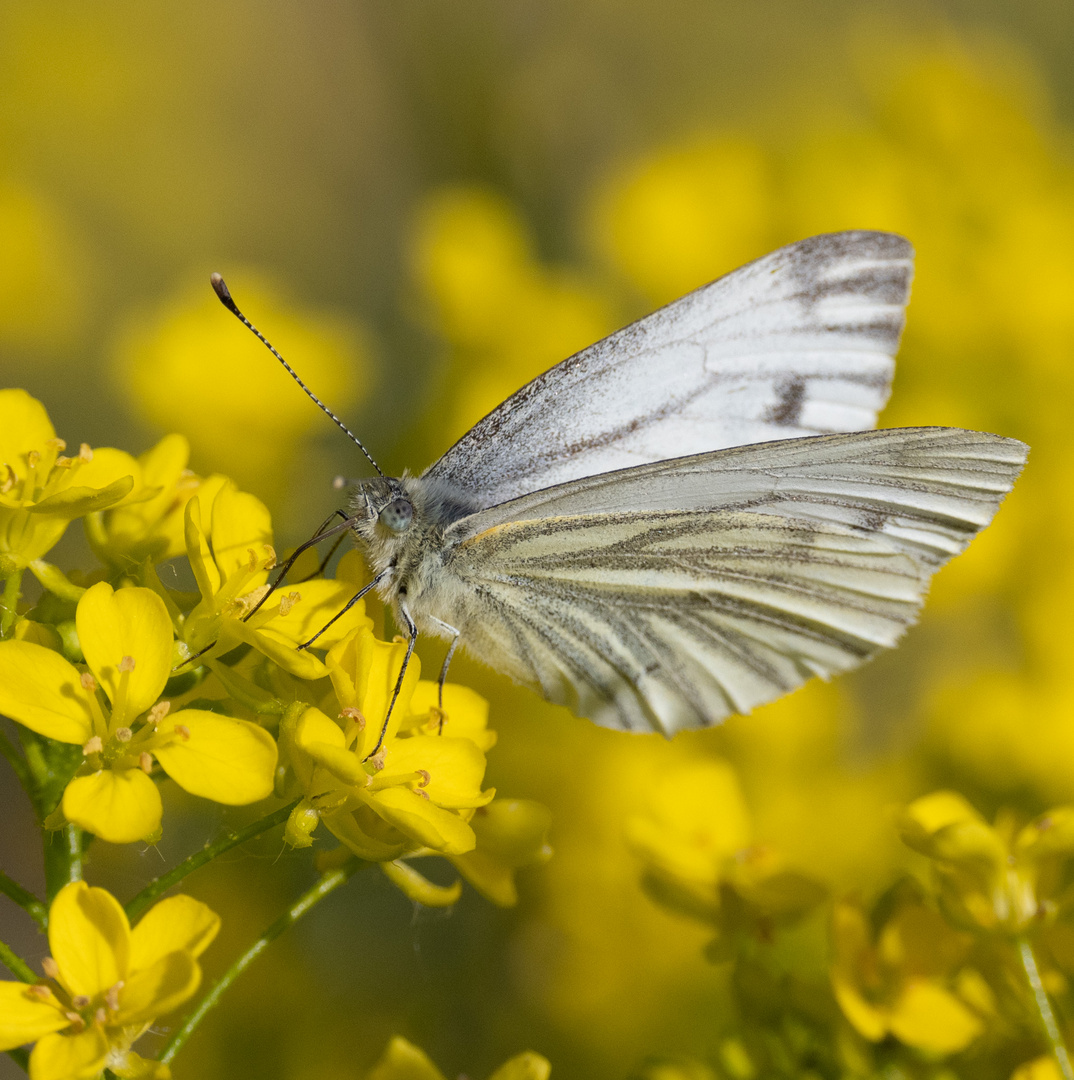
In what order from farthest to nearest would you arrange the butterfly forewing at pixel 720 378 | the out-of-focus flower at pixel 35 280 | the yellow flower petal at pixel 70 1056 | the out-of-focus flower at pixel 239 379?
the out-of-focus flower at pixel 35 280, the out-of-focus flower at pixel 239 379, the butterfly forewing at pixel 720 378, the yellow flower petal at pixel 70 1056

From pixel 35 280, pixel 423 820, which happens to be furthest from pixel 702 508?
pixel 35 280

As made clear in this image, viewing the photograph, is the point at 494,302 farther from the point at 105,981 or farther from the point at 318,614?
the point at 105,981

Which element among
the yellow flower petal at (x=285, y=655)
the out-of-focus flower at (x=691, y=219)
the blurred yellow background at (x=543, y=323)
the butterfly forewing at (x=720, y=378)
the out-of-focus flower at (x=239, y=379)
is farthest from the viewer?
the out-of-focus flower at (x=691, y=219)

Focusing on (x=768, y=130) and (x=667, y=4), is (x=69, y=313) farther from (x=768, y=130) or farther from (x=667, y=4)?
(x=667, y=4)

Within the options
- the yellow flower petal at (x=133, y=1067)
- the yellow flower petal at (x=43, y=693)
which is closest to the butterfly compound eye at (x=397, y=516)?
the yellow flower petal at (x=43, y=693)

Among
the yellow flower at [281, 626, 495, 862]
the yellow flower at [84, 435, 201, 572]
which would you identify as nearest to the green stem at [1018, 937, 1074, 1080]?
the yellow flower at [281, 626, 495, 862]

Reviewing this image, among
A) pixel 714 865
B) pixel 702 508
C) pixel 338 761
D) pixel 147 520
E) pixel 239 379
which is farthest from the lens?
pixel 239 379

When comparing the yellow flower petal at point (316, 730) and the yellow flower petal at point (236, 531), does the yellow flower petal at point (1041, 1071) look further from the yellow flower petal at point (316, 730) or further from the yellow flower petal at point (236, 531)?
the yellow flower petal at point (236, 531)
